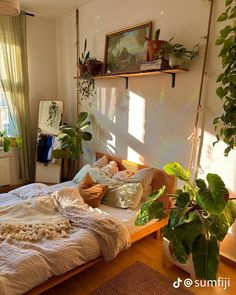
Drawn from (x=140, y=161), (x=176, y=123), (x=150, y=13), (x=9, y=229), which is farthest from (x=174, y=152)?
(x=9, y=229)

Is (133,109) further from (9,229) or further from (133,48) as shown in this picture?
(9,229)

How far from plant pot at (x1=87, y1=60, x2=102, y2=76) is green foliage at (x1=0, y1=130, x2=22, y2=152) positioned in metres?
1.55

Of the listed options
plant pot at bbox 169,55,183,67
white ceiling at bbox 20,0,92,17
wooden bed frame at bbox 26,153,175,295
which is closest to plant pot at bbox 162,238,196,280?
wooden bed frame at bbox 26,153,175,295

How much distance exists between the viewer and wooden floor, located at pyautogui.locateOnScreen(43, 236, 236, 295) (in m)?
1.90

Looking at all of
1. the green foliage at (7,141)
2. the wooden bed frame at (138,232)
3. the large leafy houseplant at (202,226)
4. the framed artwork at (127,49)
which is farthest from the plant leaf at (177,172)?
the green foliage at (7,141)

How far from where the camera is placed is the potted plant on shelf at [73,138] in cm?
339

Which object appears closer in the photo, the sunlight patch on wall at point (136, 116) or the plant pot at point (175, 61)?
the plant pot at point (175, 61)

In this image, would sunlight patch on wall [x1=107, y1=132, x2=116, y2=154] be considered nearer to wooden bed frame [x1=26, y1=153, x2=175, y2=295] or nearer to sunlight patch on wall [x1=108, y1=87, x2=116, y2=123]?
wooden bed frame [x1=26, y1=153, x2=175, y2=295]

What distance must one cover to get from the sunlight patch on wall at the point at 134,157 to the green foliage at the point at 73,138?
2.36 ft

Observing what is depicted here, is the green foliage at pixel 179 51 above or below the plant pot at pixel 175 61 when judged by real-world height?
above

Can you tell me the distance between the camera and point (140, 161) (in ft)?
9.51

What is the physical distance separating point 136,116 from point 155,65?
696 mm

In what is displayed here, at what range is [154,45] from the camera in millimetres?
2371

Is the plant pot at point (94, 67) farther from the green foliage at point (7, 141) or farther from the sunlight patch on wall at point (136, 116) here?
the green foliage at point (7, 141)
